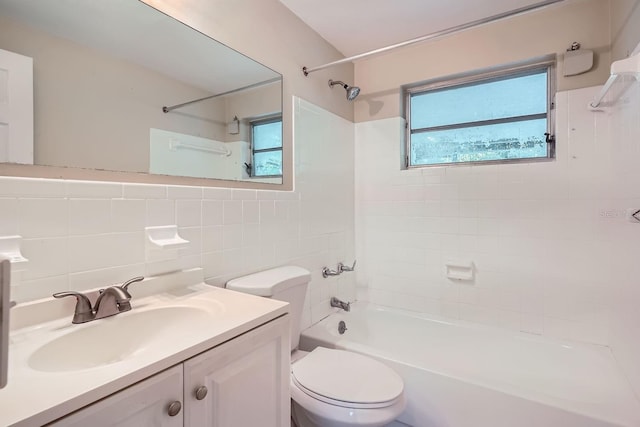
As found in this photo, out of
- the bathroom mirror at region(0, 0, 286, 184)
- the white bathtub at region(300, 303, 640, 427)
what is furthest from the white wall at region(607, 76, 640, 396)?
the bathroom mirror at region(0, 0, 286, 184)

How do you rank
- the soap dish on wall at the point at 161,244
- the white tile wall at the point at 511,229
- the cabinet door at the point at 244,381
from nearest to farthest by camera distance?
the cabinet door at the point at 244,381
the soap dish on wall at the point at 161,244
the white tile wall at the point at 511,229

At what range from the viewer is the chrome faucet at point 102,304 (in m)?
0.91

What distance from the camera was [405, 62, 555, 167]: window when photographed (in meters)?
2.05

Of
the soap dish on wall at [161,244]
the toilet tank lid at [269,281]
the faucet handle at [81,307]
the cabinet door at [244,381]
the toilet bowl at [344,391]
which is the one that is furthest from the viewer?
the toilet tank lid at [269,281]

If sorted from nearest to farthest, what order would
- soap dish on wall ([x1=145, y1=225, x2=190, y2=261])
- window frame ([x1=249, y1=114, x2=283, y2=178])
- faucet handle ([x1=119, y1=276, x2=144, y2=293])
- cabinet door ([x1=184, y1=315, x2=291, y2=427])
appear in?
cabinet door ([x1=184, y1=315, x2=291, y2=427]), faucet handle ([x1=119, y1=276, x2=144, y2=293]), soap dish on wall ([x1=145, y1=225, x2=190, y2=261]), window frame ([x1=249, y1=114, x2=283, y2=178])

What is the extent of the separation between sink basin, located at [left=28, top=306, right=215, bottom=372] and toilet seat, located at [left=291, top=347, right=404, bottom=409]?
26.7 inches

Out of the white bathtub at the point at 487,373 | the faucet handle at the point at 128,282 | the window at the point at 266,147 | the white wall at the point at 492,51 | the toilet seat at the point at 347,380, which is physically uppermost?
the white wall at the point at 492,51

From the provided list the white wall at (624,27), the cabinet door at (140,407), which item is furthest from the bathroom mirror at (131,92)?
the white wall at (624,27)

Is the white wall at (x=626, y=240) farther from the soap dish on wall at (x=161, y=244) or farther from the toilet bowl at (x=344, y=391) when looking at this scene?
the soap dish on wall at (x=161, y=244)

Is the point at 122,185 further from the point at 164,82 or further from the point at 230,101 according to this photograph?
the point at 230,101

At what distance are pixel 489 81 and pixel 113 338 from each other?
259cm

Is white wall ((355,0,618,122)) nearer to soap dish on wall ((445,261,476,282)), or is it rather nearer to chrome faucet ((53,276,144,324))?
soap dish on wall ((445,261,476,282))

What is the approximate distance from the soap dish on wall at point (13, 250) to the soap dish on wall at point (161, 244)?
1.15 ft

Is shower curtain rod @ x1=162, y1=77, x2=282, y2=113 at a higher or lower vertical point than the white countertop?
higher
